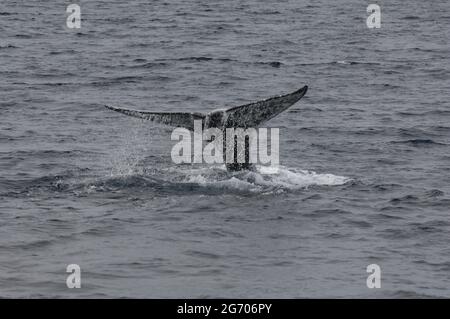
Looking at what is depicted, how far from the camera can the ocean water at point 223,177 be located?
12.9m

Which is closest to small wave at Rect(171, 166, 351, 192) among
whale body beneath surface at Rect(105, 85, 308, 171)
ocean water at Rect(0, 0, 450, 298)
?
ocean water at Rect(0, 0, 450, 298)

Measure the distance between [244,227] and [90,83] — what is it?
54.7ft

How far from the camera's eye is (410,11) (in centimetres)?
5338

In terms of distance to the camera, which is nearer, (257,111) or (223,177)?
(257,111)

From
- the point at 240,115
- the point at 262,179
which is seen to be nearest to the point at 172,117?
the point at 240,115

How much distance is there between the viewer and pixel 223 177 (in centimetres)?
1722

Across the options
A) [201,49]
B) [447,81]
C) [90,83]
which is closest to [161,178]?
[90,83]

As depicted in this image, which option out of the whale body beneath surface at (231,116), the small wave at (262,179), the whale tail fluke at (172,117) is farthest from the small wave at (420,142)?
the whale tail fluke at (172,117)

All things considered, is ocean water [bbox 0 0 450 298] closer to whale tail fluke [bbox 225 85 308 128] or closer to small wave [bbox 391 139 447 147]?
small wave [bbox 391 139 447 147]

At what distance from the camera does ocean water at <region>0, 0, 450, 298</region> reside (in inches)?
507

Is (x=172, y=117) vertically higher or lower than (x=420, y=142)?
higher

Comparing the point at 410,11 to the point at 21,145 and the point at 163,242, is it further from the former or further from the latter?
the point at 163,242

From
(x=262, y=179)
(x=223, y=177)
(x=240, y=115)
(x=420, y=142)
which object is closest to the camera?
(x=240, y=115)

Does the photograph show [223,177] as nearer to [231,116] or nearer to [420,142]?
[231,116]
